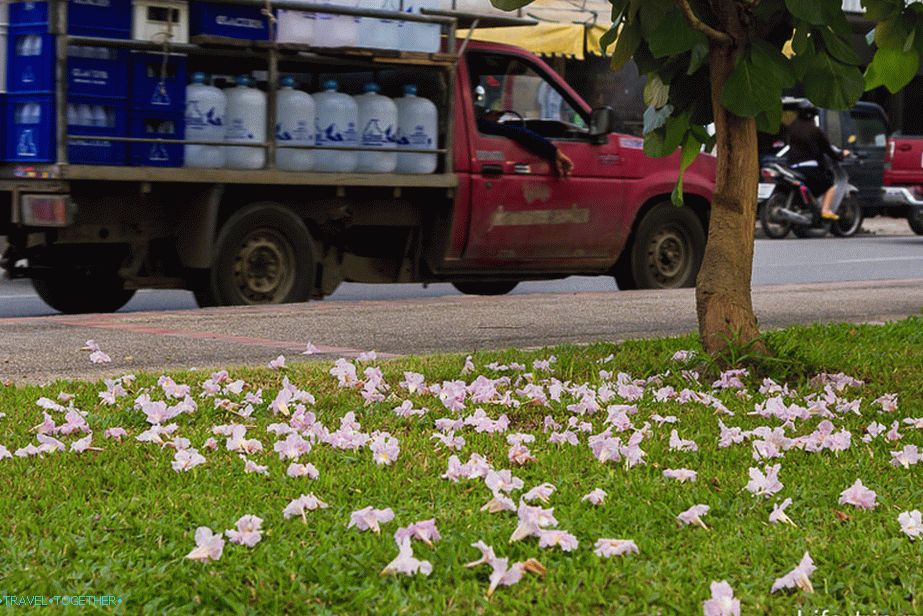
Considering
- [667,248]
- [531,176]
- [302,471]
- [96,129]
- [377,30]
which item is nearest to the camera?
[302,471]

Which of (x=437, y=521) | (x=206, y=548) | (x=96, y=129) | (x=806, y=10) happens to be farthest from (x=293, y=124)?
(x=206, y=548)

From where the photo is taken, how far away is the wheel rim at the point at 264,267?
10.5m

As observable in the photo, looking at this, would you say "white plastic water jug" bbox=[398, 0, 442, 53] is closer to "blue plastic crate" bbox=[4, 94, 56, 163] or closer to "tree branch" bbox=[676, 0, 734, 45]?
"blue plastic crate" bbox=[4, 94, 56, 163]

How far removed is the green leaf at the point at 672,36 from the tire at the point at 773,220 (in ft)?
56.1

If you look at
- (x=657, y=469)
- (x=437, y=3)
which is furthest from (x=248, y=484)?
(x=437, y=3)

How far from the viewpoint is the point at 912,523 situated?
4.16m

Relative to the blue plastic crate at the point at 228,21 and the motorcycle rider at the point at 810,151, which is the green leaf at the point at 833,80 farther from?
the motorcycle rider at the point at 810,151

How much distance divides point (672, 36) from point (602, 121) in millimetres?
5449

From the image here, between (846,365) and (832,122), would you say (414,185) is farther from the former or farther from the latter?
(832,122)

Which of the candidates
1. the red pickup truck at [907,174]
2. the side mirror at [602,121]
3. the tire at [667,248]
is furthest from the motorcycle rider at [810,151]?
the side mirror at [602,121]

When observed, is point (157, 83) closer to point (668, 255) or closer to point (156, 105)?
point (156, 105)

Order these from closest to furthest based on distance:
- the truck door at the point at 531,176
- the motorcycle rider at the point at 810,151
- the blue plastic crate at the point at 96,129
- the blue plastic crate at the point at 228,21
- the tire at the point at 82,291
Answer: the blue plastic crate at the point at 96,129, the blue plastic crate at the point at 228,21, the tire at the point at 82,291, the truck door at the point at 531,176, the motorcycle rider at the point at 810,151

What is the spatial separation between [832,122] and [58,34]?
1779cm

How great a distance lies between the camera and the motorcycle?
74.7 feet
